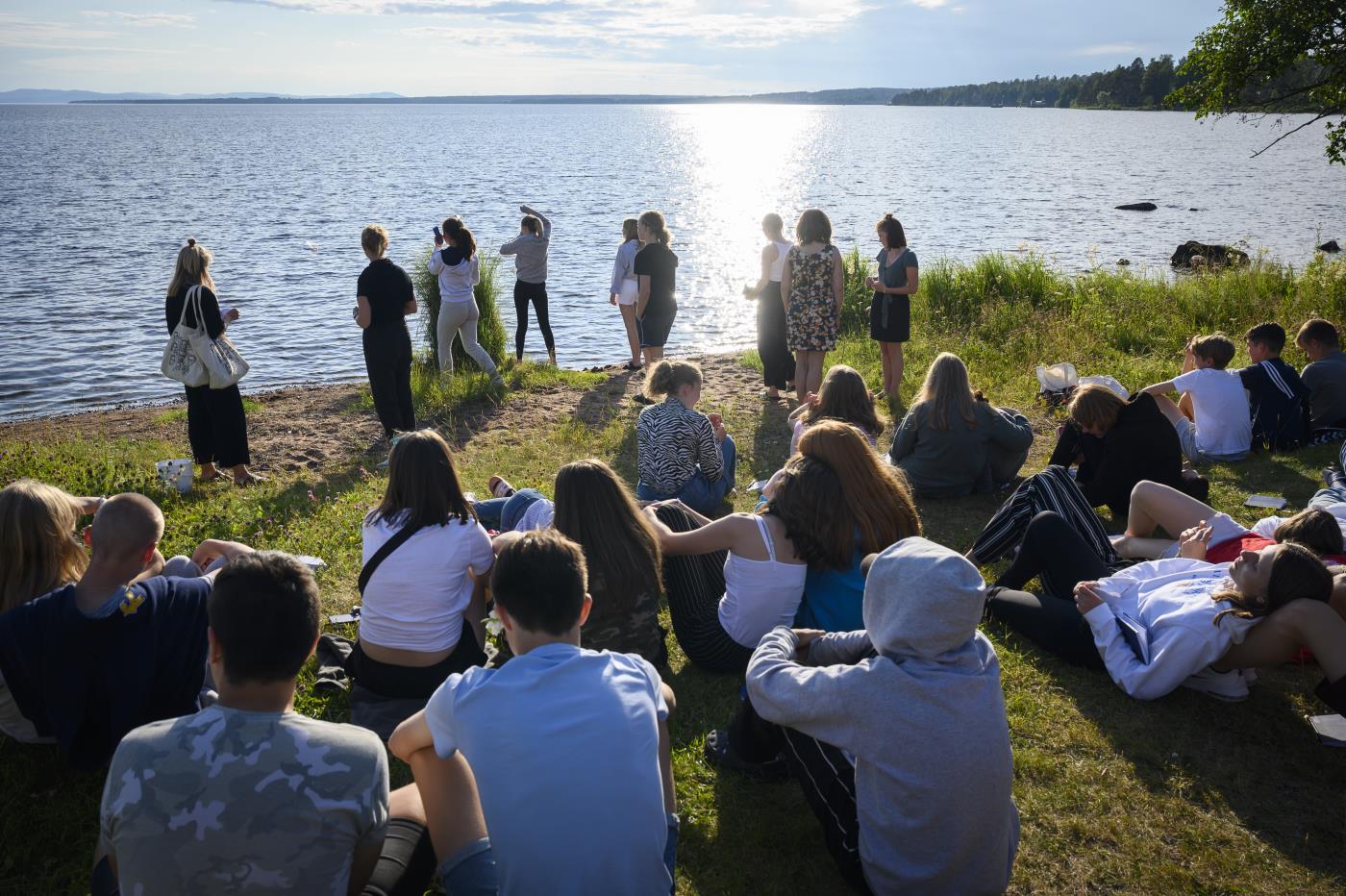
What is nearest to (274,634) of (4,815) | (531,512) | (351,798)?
(351,798)

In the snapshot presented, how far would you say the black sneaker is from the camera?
3.71 m

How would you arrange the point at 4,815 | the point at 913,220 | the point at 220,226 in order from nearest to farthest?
the point at 4,815 → the point at 220,226 → the point at 913,220

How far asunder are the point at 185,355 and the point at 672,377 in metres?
4.05

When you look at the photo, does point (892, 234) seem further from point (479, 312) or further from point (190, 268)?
point (190, 268)

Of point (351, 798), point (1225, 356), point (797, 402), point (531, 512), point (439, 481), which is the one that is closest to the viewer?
point (351, 798)

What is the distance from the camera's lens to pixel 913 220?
120 ft

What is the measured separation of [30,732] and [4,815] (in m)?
0.33

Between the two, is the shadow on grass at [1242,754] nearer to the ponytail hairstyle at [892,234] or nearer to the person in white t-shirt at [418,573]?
the person in white t-shirt at [418,573]

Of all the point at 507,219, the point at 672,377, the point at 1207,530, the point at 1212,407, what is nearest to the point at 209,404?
the point at 672,377

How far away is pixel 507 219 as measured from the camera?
3716 cm

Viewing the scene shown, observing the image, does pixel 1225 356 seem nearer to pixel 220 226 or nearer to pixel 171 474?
pixel 171 474

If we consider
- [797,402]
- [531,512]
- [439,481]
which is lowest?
[797,402]

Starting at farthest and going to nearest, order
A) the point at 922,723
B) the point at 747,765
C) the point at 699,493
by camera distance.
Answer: the point at 699,493
the point at 747,765
the point at 922,723

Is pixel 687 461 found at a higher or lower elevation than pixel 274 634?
lower
